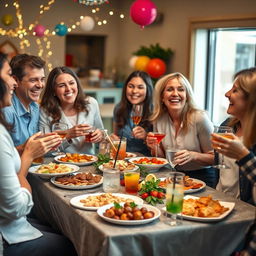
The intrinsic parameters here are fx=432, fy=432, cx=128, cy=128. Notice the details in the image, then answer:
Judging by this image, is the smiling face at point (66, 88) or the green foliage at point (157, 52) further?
the green foliage at point (157, 52)

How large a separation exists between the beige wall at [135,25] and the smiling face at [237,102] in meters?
2.86

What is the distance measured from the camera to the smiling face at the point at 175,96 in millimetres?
3248

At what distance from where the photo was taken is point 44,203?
2562 millimetres

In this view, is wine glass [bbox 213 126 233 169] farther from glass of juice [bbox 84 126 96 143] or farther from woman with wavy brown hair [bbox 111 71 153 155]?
woman with wavy brown hair [bbox 111 71 153 155]

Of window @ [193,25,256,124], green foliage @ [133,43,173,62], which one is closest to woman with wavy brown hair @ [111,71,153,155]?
window @ [193,25,256,124]

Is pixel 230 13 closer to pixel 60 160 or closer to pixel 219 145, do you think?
pixel 60 160

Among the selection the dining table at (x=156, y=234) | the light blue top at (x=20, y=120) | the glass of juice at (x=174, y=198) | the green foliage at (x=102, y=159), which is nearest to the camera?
the dining table at (x=156, y=234)

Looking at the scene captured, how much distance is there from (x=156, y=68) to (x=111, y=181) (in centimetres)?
385

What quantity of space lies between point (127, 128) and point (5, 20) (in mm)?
3496

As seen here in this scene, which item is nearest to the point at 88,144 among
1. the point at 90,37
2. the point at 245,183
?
the point at 245,183

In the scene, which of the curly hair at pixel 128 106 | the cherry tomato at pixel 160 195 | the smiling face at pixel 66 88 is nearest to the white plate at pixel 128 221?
the cherry tomato at pixel 160 195

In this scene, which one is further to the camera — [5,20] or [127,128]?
[5,20]

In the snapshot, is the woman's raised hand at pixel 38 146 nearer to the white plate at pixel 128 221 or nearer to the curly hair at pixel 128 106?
the white plate at pixel 128 221

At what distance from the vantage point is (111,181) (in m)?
2.37
